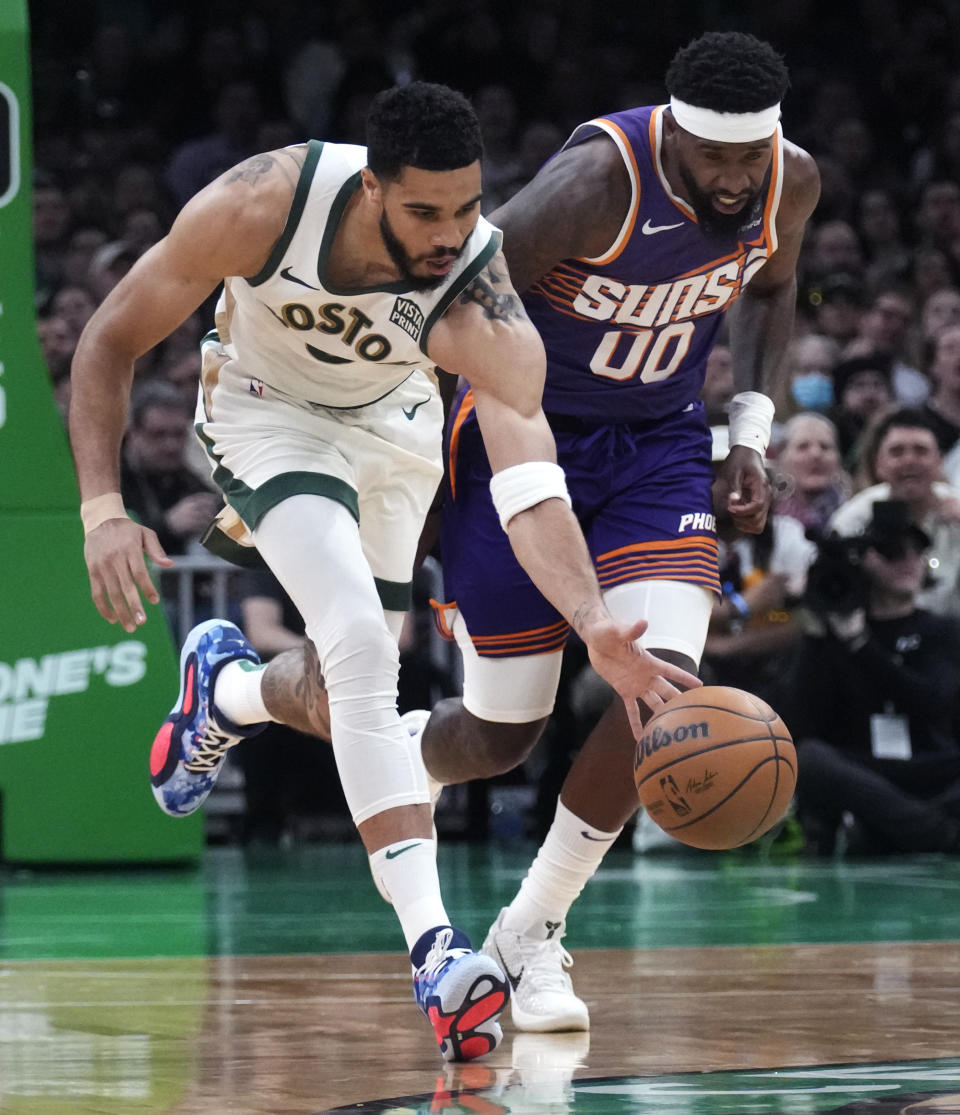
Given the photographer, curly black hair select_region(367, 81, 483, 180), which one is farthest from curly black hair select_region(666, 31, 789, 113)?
the photographer

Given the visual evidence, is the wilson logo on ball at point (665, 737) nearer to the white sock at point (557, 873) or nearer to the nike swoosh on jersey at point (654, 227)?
the white sock at point (557, 873)

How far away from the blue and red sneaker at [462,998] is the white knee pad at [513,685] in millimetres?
1114

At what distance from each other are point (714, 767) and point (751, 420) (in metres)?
1.39

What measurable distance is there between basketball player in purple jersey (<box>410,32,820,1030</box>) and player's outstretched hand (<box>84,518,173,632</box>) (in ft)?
3.53

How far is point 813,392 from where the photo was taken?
407 inches

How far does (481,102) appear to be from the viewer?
12.8 metres

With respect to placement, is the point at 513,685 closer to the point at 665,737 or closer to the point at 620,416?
the point at 620,416

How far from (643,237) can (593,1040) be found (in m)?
1.81

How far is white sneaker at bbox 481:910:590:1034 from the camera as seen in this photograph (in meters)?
4.17

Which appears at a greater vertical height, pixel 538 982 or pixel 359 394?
pixel 359 394

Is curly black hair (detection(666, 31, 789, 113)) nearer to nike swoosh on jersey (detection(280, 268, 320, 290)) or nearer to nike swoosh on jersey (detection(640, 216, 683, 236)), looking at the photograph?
nike swoosh on jersey (detection(640, 216, 683, 236))

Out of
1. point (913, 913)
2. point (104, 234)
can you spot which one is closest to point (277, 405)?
point (913, 913)

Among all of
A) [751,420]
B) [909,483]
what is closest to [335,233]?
[751,420]

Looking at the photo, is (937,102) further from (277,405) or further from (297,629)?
(277,405)
